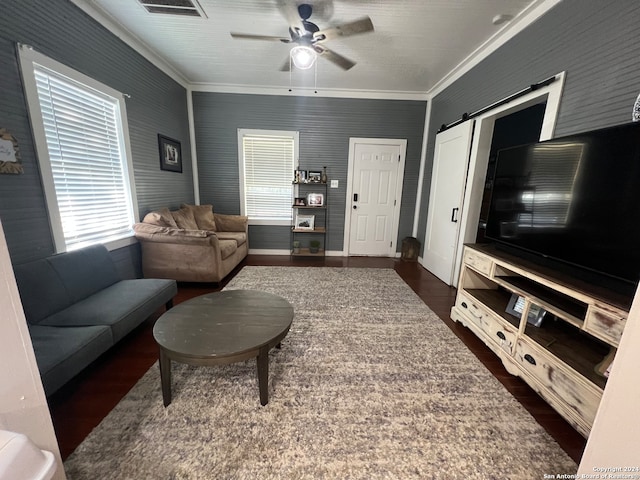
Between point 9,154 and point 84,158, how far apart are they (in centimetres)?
63

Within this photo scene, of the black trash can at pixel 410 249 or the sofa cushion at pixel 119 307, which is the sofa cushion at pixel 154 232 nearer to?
the sofa cushion at pixel 119 307

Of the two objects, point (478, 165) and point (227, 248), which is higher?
point (478, 165)

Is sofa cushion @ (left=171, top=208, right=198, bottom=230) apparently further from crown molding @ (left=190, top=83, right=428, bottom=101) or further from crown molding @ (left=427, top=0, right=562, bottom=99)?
crown molding @ (left=427, top=0, right=562, bottom=99)

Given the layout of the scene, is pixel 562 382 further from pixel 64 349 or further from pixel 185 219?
pixel 185 219

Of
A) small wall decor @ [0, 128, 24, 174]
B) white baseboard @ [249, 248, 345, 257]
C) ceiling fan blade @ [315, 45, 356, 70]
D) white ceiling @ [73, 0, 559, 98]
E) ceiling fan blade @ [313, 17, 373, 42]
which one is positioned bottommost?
white baseboard @ [249, 248, 345, 257]

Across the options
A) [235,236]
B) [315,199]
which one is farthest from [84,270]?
[315,199]

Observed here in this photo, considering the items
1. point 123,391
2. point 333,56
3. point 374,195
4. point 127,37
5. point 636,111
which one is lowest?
point 123,391

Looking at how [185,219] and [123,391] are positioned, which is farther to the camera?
[185,219]

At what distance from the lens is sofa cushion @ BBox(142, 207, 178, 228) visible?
3.00 metres

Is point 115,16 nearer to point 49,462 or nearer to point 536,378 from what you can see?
point 49,462

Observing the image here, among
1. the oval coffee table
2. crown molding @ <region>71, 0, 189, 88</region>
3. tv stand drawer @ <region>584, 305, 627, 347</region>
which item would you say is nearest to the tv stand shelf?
tv stand drawer @ <region>584, 305, 627, 347</region>

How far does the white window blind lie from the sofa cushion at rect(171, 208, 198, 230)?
0.61m

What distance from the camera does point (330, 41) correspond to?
277 cm

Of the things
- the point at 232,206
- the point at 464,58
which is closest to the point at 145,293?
the point at 232,206
